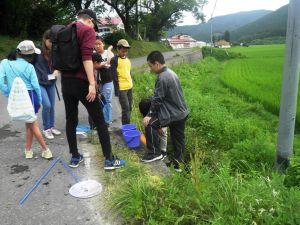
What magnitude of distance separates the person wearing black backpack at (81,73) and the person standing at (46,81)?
140cm

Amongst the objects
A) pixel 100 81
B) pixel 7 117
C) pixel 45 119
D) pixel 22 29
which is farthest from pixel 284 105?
pixel 22 29

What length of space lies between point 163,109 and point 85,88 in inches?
41.3

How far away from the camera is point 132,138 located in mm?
4805

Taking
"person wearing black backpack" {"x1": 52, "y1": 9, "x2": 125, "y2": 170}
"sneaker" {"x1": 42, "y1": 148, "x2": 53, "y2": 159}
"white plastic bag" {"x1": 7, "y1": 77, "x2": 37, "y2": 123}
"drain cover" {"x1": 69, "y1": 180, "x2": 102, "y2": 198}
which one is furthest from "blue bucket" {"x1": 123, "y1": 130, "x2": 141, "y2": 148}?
"white plastic bag" {"x1": 7, "y1": 77, "x2": 37, "y2": 123}

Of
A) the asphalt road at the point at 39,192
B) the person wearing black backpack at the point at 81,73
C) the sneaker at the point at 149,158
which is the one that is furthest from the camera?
the sneaker at the point at 149,158

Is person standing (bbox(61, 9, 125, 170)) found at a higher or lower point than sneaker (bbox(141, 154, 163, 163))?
higher

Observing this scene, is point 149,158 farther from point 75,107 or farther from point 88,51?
point 88,51

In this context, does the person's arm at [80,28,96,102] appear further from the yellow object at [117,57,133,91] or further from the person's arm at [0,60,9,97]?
the yellow object at [117,57,133,91]

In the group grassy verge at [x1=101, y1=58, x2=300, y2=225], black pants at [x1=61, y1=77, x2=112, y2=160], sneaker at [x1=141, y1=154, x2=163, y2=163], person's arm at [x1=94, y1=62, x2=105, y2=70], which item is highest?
person's arm at [x1=94, y1=62, x2=105, y2=70]

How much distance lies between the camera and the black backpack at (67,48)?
3604mm

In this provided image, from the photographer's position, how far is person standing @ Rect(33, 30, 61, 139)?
519cm

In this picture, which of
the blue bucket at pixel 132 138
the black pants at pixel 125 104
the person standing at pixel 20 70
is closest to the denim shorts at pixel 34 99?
the person standing at pixel 20 70

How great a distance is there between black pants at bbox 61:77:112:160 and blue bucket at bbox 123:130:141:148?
79cm

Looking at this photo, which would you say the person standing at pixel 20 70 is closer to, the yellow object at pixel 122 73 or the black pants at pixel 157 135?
the black pants at pixel 157 135
